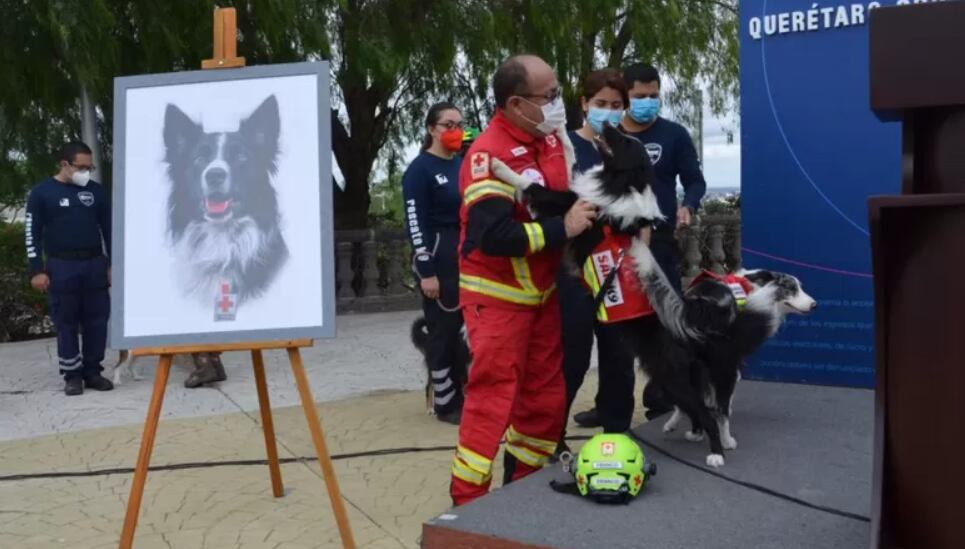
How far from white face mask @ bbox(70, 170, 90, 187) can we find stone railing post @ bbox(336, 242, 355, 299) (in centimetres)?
461

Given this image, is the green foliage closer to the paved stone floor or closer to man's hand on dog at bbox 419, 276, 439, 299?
the paved stone floor

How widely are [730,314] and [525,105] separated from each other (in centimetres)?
144

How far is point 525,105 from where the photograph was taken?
12.2ft

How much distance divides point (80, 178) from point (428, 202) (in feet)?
10.0

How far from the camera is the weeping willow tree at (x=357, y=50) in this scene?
9125mm

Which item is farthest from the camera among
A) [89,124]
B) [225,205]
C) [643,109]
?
[89,124]

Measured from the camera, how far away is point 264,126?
4133 millimetres

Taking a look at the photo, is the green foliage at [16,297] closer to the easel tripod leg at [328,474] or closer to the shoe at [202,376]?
the shoe at [202,376]

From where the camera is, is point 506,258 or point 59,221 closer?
point 506,258

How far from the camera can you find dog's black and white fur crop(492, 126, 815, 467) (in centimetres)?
400

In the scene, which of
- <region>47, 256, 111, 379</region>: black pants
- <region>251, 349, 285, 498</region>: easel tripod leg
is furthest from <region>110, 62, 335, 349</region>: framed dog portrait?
<region>47, 256, 111, 379</region>: black pants

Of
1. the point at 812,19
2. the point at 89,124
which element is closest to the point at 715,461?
the point at 812,19

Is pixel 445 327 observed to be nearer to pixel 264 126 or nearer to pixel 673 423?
pixel 673 423

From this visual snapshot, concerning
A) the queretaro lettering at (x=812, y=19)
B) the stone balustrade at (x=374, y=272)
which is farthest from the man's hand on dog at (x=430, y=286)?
the stone balustrade at (x=374, y=272)
